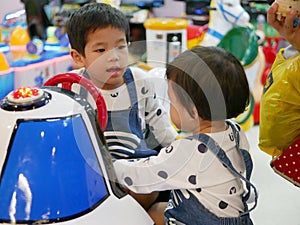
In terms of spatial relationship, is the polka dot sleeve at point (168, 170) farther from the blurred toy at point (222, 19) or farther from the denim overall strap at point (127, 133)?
the blurred toy at point (222, 19)

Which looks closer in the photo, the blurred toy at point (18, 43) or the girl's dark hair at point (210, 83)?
the girl's dark hair at point (210, 83)

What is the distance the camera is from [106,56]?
3.87 ft

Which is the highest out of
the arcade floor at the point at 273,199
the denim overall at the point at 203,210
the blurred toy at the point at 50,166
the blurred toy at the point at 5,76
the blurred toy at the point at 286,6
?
the blurred toy at the point at 286,6

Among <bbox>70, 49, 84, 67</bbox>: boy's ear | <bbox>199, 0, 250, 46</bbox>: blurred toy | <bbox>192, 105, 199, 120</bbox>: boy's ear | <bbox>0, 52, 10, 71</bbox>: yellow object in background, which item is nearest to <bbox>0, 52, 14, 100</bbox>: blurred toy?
<bbox>0, 52, 10, 71</bbox>: yellow object in background

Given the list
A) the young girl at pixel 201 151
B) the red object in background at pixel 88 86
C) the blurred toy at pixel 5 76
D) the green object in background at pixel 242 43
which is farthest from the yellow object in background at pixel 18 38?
the young girl at pixel 201 151

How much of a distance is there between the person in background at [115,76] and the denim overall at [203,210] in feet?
0.54

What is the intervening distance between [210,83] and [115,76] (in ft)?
1.08

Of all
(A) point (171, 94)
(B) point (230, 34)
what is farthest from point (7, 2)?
(A) point (171, 94)

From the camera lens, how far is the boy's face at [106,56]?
1.18 meters

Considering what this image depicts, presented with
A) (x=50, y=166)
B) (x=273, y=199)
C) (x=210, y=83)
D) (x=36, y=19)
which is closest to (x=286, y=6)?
(x=210, y=83)

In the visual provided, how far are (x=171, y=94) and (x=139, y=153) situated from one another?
240mm

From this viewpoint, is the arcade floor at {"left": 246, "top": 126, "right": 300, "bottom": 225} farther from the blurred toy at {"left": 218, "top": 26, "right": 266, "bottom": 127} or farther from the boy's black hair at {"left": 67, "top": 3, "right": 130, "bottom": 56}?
the boy's black hair at {"left": 67, "top": 3, "right": 130, "bottom": 56}

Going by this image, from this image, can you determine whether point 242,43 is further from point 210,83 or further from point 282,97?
point 210,83

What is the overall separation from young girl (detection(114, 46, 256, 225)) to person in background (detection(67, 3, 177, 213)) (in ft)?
0.67
